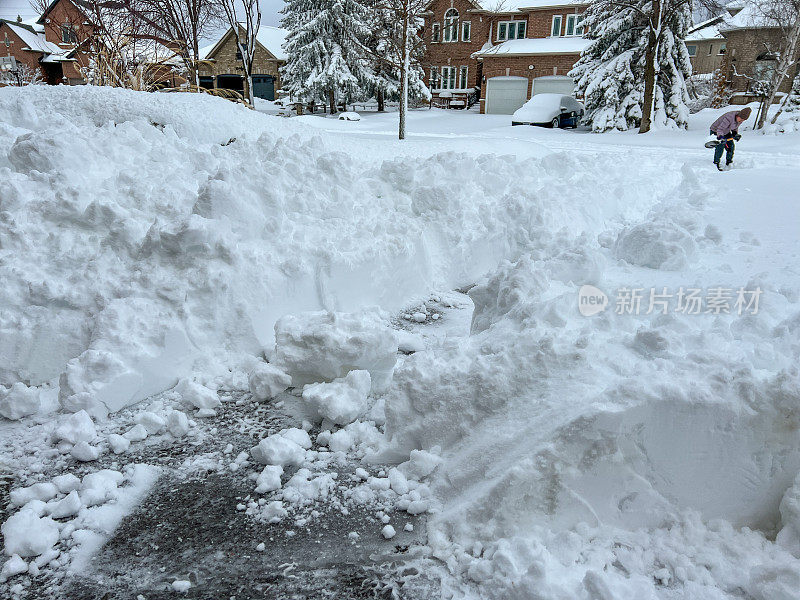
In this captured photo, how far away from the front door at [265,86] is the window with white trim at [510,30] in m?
15.3

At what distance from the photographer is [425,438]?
3.09 metres

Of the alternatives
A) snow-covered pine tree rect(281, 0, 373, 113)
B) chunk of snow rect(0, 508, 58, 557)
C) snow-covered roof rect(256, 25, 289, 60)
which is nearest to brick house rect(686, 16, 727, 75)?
snow-covered pine tree rect(281, 0, 373, 113)

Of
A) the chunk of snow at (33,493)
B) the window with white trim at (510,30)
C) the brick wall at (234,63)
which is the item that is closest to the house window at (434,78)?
the window with white trim at (510,30)

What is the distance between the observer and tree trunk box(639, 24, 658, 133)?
19797 mm

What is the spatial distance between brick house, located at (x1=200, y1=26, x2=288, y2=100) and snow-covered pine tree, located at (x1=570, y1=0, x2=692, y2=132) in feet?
74.1

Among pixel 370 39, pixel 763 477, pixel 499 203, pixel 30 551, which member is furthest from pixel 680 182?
Answer: pixel 370 39

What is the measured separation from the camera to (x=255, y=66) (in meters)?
37.4

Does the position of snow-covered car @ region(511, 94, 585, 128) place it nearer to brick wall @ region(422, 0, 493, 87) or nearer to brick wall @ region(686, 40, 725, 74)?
brick wall @ region(422, 0, 493, 87)

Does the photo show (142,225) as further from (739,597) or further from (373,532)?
(739,597)

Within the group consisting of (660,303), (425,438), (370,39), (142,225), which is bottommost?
(425,438)

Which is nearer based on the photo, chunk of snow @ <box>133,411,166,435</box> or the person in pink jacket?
chunk of snow @ <box>133,411,166,435</box>

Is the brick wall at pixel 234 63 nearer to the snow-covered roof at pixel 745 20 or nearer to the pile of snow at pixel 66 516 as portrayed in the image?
the snow-covered roof at pixel 745 20

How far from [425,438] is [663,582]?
1.29 meters

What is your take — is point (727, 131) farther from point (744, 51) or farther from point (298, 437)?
point (744, 51)
